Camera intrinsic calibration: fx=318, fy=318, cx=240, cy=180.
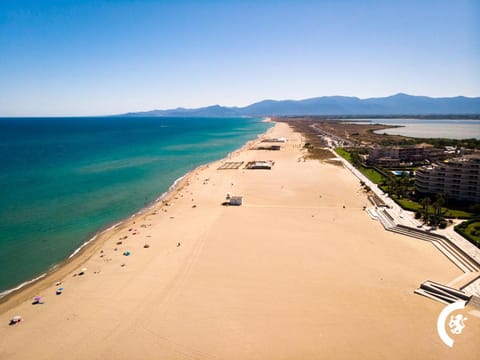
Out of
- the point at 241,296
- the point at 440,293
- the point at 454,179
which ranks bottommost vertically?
the point at 241,296

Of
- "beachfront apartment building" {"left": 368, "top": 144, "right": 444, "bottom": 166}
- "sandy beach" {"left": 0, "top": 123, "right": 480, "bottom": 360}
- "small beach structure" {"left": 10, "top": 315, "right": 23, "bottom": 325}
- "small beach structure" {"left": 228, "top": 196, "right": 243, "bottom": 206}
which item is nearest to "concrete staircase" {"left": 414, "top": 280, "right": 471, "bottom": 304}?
"sandy beach" {"left": 0, "top": 123, "right": 480, "bottom": 360}

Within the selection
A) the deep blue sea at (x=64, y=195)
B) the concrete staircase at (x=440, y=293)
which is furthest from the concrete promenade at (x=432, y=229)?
the deep blue sea at (x=64, y=195)

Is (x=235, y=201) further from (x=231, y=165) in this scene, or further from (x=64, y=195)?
(x=231, y=165)

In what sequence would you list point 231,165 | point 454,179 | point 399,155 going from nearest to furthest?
point 454,179 < point 399,155 < point 231,165

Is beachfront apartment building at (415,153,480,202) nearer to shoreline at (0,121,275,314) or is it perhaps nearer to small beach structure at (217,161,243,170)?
shoreline at (0,121,275,314)

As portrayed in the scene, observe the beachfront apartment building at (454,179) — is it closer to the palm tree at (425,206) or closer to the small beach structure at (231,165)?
the palm tree at (425,206)

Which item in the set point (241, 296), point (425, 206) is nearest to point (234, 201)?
point (241, 296)

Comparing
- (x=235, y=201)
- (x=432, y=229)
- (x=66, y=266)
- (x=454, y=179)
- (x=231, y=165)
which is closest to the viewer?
(x=66, y=266)
